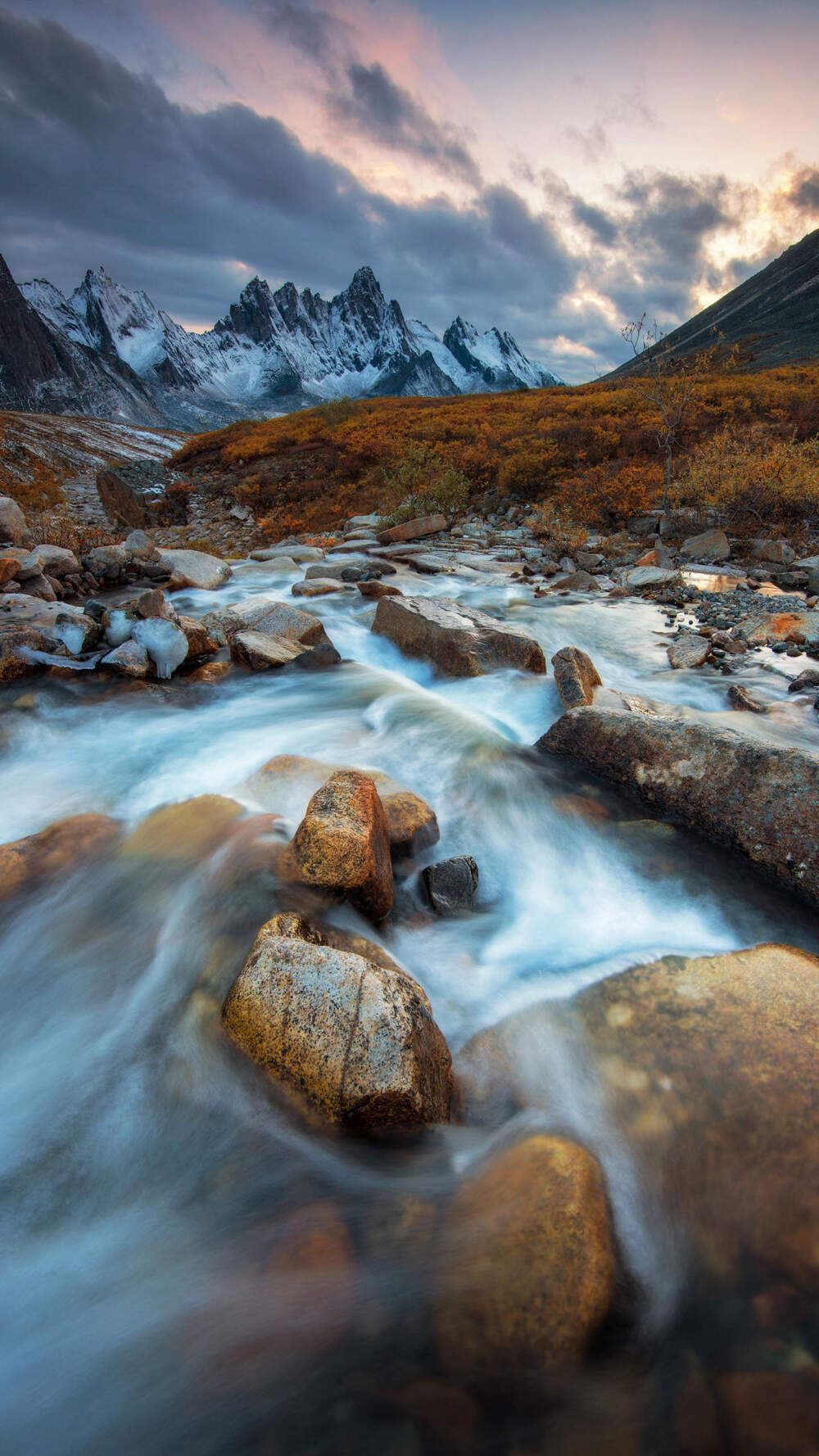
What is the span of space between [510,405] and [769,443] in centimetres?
1807

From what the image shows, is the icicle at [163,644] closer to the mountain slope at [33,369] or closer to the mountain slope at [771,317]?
the mountain slope at [771,317]

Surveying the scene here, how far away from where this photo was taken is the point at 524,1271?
6.39ft

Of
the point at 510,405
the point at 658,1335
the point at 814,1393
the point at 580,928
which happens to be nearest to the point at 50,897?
the point at 580,928

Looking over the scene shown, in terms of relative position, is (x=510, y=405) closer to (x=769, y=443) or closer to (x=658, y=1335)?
(x=769, y=443)

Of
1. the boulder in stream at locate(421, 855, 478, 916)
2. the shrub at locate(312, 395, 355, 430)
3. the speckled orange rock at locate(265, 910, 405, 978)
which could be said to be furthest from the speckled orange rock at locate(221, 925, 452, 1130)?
the shrub at locate(312, 395, 355, 430)

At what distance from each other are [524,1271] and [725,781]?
130 inches

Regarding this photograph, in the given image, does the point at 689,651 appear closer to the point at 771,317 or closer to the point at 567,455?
the point at 567,455

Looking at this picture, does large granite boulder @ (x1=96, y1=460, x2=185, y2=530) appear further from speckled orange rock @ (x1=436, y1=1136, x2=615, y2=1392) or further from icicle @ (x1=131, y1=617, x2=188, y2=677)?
speckled orange rock @ (x1=436, y1=1136, x2=615, y2=1392)

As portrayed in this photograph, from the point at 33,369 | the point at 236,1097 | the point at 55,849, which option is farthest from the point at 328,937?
the point at 33,369

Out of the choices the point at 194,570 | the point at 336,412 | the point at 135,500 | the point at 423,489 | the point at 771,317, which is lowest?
the point at 194,570

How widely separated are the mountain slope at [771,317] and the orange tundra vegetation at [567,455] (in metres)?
15.4

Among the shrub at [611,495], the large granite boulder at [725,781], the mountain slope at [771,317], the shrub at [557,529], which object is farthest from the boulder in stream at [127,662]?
the mountain slope at [771,317]

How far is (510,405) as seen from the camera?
31.3 metres

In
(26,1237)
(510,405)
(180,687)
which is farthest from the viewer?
(510,405)
